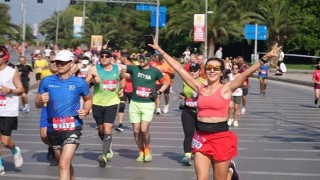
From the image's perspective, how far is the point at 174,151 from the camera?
13.0 m

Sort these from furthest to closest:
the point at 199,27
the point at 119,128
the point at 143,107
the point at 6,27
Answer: the point at 199,27 → the point at 6,27 → the point at 119,128 → the point at 143,107

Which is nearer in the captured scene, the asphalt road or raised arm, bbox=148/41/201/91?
raised arm, bbox=148/41/201/91

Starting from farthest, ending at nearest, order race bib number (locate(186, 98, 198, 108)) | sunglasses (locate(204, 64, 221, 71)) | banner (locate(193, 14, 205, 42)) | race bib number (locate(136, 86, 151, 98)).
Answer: banner (locate(193, 14, 205, 42)) < race bib number (locate(136, 86, 151, 98)) < race bib number (locate(186, 98, 198, 108)) < sunglasses (locate(204, 64, 221, 71))

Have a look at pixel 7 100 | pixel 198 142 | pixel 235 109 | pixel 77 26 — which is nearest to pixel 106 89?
pixel 7 100

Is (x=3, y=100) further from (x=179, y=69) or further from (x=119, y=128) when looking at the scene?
(x=119, y=128)

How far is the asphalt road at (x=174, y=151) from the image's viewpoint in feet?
34.1

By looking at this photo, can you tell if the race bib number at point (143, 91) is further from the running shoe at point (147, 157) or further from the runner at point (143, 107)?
the running shoe at point (147, 157)

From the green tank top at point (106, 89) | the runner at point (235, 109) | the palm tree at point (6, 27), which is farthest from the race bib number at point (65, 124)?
the palm tree at point (6, 27)

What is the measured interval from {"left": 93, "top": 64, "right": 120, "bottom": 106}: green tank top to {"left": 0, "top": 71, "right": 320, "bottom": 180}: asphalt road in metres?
0.99

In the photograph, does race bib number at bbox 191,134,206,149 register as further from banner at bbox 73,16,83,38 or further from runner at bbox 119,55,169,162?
banner at bbox 73,16,83,38

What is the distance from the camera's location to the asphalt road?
10398 mm

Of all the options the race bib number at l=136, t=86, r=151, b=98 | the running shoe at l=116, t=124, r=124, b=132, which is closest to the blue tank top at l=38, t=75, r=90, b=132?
the race bib number at l=136, t=86, r=151, b=98

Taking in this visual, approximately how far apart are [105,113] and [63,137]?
10.7 feet

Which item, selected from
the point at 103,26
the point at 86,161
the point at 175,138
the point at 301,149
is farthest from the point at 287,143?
the point at 103,26
